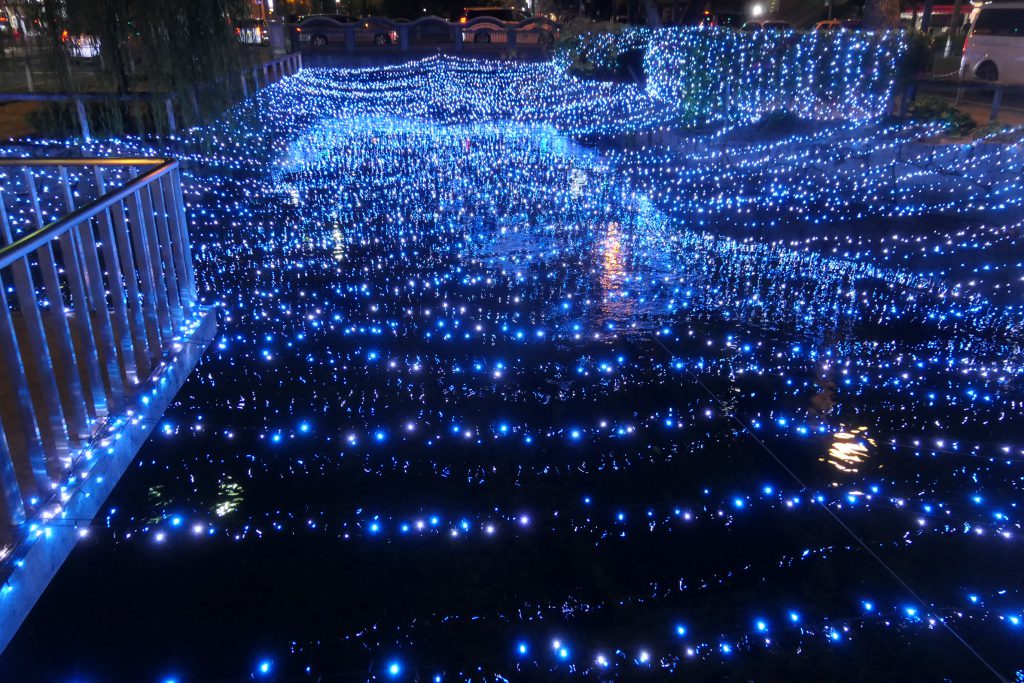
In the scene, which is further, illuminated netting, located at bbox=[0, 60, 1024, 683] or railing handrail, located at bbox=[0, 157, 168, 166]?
railing handrail, located at bbox=[0, 157, 168, 166]

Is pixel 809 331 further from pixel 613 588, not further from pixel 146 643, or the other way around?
pixel 146 643

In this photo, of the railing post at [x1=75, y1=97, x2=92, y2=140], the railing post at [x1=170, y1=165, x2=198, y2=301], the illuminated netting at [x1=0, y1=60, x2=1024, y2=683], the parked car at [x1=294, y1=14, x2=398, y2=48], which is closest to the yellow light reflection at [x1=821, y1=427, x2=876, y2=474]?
the illuminated netting at [x1=0, y1=60, x2=1024, y2=683]

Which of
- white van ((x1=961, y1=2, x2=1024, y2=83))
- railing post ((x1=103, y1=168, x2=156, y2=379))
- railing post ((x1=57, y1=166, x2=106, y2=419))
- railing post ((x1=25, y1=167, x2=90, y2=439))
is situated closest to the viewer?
railing post ((x1=25, y1=167, x2=90, y2=439))

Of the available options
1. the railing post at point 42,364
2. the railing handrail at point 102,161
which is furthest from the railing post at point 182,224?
the railing post at point 42,364

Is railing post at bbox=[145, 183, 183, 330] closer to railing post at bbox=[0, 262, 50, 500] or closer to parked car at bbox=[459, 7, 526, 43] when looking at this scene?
railing post at bbox=[0, 262, 50, 500]

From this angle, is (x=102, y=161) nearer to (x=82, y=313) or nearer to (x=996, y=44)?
(x=82, y=313)

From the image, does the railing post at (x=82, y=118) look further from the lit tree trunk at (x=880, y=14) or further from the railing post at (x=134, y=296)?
the lit tree trunk at (x=880, y=14)

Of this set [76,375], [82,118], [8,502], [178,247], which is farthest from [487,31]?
[8,502]
